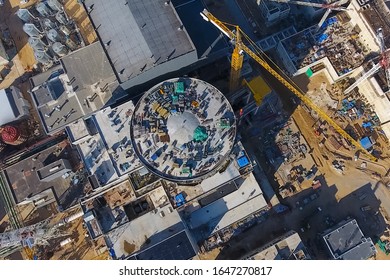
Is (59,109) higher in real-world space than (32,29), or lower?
lower

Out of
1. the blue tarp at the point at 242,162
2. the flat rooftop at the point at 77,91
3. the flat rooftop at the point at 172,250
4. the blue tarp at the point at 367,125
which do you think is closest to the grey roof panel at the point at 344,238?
the blue tarp at the point at 242,162

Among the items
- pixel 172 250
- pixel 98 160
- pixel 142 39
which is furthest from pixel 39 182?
Result: pixel 142 39

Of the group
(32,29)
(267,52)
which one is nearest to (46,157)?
(32,29)

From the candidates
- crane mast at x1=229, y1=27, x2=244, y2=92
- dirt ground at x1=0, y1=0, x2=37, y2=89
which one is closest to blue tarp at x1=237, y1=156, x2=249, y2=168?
crane mast at x1=229, y1=27, x2=244, y2=92

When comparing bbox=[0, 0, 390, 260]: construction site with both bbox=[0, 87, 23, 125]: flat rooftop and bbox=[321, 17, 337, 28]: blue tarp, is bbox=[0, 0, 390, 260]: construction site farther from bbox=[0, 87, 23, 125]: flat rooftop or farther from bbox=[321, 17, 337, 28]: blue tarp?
bbox=[321, 17, 337, 28]: blue tarp

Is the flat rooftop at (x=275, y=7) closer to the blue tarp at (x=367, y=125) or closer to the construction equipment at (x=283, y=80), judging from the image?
the construction equipment at (x=283, y=80)

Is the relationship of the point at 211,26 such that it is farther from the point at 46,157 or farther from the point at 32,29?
the point at 46,157

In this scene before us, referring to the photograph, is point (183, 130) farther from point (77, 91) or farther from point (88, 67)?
point (88, 67)
